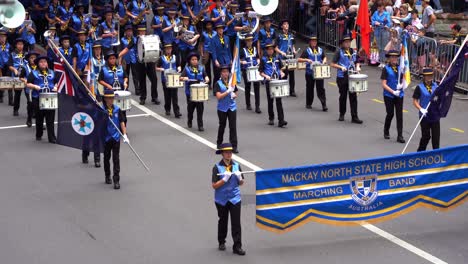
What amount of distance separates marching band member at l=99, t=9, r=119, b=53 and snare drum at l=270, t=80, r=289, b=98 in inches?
A: 256

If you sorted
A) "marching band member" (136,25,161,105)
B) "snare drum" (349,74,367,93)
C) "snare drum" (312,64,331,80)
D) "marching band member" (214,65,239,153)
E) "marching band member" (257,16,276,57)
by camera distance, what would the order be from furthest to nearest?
"marching band member" (257,16,276,57) < "marching band member" (136,25,161,105) < "snare drum" (312,64,331,80) < "snare drum" (349,74,367,93) < "marching band member" (214,65,239,153)

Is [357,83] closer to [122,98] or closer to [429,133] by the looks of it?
[429,133]

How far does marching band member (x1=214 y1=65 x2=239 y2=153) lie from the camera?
68.3 ft

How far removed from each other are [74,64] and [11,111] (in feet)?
6.38

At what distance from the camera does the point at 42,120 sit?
2188 centimetres

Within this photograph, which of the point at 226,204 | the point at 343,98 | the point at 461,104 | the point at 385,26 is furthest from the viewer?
the point at 385,26

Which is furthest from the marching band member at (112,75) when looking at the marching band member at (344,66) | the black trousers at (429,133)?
the black trousers at (429,133)

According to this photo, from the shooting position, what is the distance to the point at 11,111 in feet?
82.0

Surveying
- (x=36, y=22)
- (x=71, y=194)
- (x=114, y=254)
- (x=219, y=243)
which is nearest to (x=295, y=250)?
(x=219, y=243)

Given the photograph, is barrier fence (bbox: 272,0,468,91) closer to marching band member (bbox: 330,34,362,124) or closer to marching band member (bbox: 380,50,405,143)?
marching band member (bbox: 330,34,362,124)

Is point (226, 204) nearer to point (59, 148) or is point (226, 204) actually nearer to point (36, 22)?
point (59, 148)

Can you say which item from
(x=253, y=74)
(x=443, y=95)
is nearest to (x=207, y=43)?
(x=253, y=74)

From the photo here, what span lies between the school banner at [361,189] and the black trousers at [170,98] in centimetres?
917

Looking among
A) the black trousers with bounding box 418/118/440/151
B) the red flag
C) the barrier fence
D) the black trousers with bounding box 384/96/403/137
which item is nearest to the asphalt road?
the black trousers with bounding box 384/96/403/137
